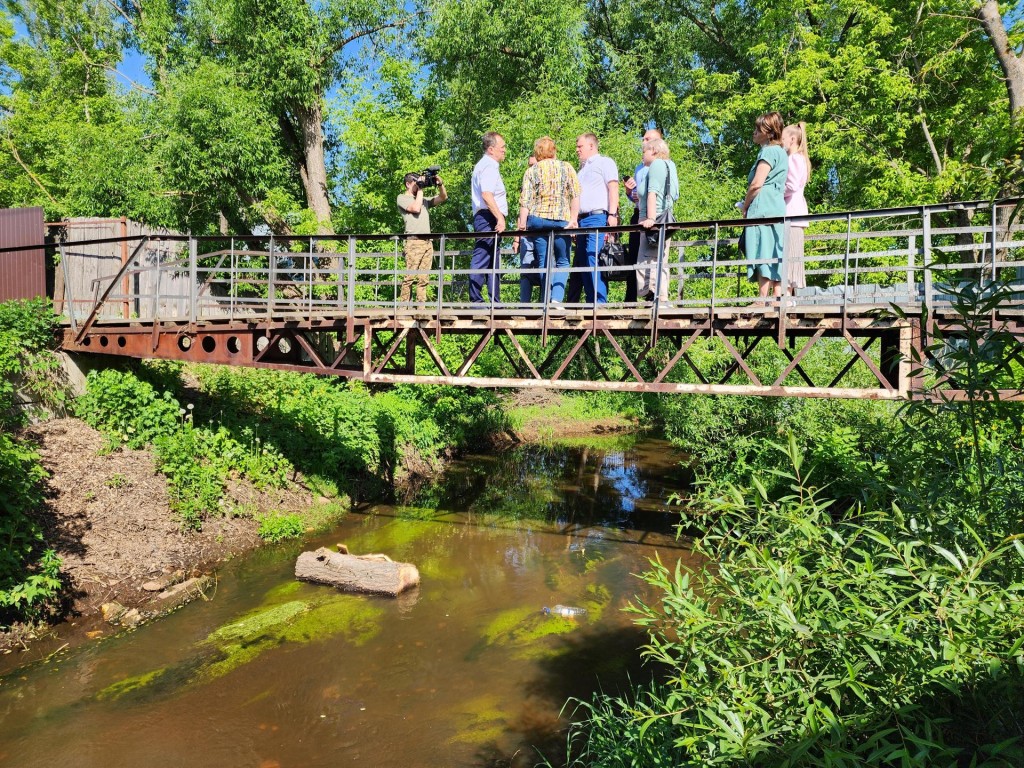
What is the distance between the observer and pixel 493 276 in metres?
9.10

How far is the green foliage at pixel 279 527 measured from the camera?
11.2 m

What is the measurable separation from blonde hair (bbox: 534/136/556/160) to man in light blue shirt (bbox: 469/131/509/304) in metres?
0.51

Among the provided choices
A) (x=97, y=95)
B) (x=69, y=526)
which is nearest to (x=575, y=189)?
(x=69, y=526)

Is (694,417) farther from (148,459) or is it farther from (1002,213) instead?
(148,459)

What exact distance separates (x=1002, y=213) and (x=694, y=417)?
20.6 feet

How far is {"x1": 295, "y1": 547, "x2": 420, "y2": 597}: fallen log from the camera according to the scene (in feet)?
31.0

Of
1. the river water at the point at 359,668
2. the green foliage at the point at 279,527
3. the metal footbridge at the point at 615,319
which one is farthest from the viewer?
the green foliage at the point at 279,527

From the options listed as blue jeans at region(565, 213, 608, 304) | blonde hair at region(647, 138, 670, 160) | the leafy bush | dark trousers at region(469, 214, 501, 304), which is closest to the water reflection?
blue jeans at region(565, 213, 608, 304)

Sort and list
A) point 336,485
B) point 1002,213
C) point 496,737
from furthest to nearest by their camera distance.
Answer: point 336,485 < point 1002,213 < point 496,737

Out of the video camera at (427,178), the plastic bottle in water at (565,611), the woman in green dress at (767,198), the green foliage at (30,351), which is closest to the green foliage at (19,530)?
the green foliage at (30,351)

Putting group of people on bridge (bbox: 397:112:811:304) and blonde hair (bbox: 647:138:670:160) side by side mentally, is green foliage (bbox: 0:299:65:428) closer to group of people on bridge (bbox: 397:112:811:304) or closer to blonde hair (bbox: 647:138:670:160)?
group of people on bridge (bbox: 397:112:811:304)

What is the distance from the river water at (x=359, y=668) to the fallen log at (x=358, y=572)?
0.19 m

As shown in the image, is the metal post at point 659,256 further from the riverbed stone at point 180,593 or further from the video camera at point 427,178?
the riverbed stone at point 180,593

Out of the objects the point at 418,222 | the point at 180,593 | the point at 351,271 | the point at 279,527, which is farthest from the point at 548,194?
the point at 180,593
